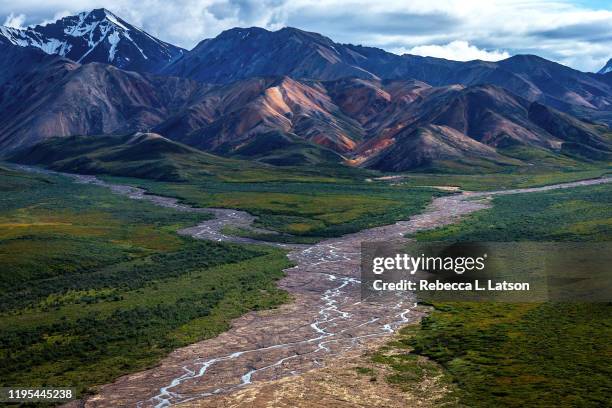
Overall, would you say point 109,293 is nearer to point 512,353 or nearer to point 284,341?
point 284,341

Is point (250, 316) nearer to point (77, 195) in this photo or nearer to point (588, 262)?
point (588, 262)

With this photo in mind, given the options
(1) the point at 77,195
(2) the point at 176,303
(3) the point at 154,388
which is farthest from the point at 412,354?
(1) the point at 77,195

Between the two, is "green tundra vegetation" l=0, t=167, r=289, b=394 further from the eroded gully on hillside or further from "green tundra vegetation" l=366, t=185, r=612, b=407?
"green tundra vegetation" l=366, t=185, r=612, b=407

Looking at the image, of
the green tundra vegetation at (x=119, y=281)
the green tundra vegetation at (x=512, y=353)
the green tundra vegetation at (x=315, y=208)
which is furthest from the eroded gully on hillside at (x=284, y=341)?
the green tundra vegetation at (x=315, y=208)

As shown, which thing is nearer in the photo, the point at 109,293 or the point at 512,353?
the point at 512,353

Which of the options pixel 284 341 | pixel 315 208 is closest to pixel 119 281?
pixel 284 341
